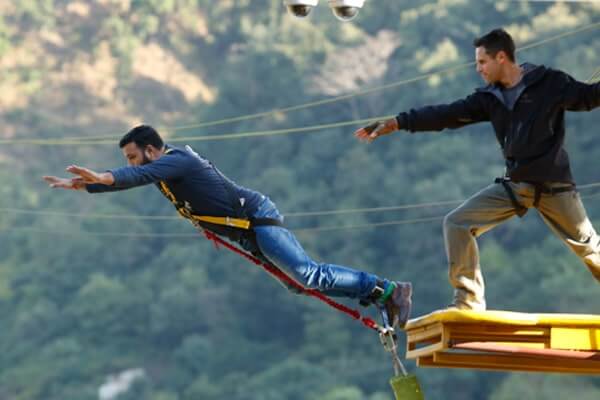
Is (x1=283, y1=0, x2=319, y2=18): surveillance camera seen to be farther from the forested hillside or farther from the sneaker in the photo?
the forested hillside

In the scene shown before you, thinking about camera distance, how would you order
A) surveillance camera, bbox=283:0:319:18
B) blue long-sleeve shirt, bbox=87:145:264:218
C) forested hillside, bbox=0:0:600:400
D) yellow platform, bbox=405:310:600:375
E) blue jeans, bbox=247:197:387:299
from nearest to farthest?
yellow platform, bbox=405:310:600:375 → blue long-sleeve shirt, bbox=87:145:264:218 → blue jeans, bbox=247:197:387:299 → surveillance camera, bbox=283:0:319:18 → forested hillside, bbox=0:0:600:400

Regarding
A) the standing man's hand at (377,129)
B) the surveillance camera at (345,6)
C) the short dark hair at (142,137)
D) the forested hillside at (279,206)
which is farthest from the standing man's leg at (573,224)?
the forested hillside at (279,206)

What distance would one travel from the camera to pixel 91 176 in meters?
11.5

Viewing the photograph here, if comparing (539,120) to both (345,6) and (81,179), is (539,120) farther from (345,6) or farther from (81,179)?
(345,6)

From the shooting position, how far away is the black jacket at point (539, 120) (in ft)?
38.2

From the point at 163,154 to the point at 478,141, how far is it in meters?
66.0

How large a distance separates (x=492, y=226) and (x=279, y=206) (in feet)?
213

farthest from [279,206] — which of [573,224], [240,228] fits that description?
[573,224]

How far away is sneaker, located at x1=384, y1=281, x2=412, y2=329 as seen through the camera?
12477 millimetres

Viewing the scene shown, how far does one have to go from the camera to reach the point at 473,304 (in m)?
12.1

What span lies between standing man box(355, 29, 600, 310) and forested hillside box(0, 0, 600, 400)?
52.6 m

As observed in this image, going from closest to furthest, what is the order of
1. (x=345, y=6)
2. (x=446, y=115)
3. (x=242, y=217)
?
(x=446, y=115), (x=242, y=217), (x=345, y=6)

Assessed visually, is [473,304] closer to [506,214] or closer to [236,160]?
[506,214]

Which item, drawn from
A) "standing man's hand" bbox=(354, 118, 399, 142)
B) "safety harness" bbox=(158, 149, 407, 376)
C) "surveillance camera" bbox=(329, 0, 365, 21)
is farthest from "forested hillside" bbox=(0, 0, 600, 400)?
"standing man's hand" bbox=(354, 118, 399, 142)
